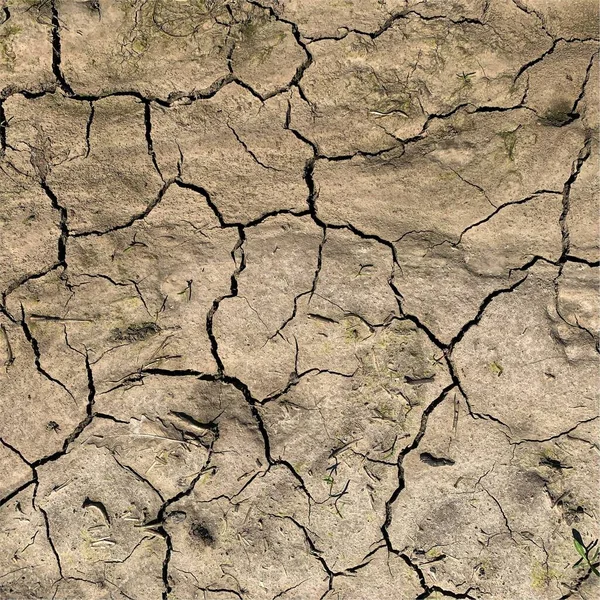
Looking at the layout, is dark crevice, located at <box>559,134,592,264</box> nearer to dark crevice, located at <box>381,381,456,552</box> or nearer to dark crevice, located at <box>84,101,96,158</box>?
dark crevice, located at <box>381,381,456,552</box>

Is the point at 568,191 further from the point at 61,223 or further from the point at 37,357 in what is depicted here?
the point at 37,357

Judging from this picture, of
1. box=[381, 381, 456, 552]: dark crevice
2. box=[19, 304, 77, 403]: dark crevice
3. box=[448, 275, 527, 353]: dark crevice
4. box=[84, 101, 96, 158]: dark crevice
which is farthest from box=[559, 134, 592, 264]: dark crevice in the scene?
box=[19, 304, 77, 403]: dark crevice

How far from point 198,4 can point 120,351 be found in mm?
1963

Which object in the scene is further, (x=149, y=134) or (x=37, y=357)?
(x=149, y=134)

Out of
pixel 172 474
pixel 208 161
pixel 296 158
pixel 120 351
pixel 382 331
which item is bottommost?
pixel 172 474

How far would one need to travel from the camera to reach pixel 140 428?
3186 mm

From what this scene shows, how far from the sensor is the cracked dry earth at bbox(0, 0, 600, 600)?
3174 mm

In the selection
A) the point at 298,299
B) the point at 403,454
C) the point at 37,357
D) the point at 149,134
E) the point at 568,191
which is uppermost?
the point at 568,191

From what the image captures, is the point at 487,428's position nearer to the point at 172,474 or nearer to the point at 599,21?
the point at 172,474

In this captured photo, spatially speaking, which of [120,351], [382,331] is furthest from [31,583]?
[382,331]

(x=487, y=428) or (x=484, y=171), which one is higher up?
(x=484, y=171)

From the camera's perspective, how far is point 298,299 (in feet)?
10.6

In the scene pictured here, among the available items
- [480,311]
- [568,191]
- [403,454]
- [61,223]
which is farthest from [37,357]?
[568,191]

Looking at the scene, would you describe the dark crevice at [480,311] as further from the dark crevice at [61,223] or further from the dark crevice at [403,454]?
the dark crevice at [61,223]
